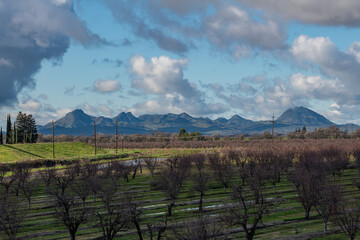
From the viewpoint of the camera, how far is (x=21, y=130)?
170m

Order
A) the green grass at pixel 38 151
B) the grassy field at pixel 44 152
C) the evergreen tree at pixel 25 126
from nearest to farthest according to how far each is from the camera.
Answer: the green grass at pixel 38 151
the grassy field at pixel 44 152
the evergreen tree at pixel 25 126

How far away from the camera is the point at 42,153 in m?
123

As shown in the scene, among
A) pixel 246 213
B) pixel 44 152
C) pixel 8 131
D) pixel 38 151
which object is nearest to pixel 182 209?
pixel 246 213

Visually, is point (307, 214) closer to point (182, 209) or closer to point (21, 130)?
point (182, 209)

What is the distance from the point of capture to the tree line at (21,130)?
156m

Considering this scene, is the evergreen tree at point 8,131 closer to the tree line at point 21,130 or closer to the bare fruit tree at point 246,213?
the tree line at point 21,130


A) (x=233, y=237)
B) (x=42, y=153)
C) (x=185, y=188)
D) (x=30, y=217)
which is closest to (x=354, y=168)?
(x=185, y=188)

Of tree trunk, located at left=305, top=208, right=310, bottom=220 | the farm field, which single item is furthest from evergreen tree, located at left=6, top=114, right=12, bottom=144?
tree trunk, located at left=305, top=208, right=310, bottom=220

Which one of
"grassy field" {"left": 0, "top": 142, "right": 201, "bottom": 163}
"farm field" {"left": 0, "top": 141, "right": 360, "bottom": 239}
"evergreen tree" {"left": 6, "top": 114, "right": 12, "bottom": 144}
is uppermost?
"evergreen tree" {"left": 6, "top": 114, "right": 12, "bottom": 144}

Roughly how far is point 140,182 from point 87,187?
25.2m

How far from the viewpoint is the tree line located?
512ft

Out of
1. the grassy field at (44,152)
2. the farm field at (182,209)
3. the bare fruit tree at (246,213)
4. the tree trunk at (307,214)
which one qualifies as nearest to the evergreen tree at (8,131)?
the grassy field at (44,152)

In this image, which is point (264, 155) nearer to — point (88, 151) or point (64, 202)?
point (64, 202)

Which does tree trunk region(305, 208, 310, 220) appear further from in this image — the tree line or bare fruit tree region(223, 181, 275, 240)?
the tree line
